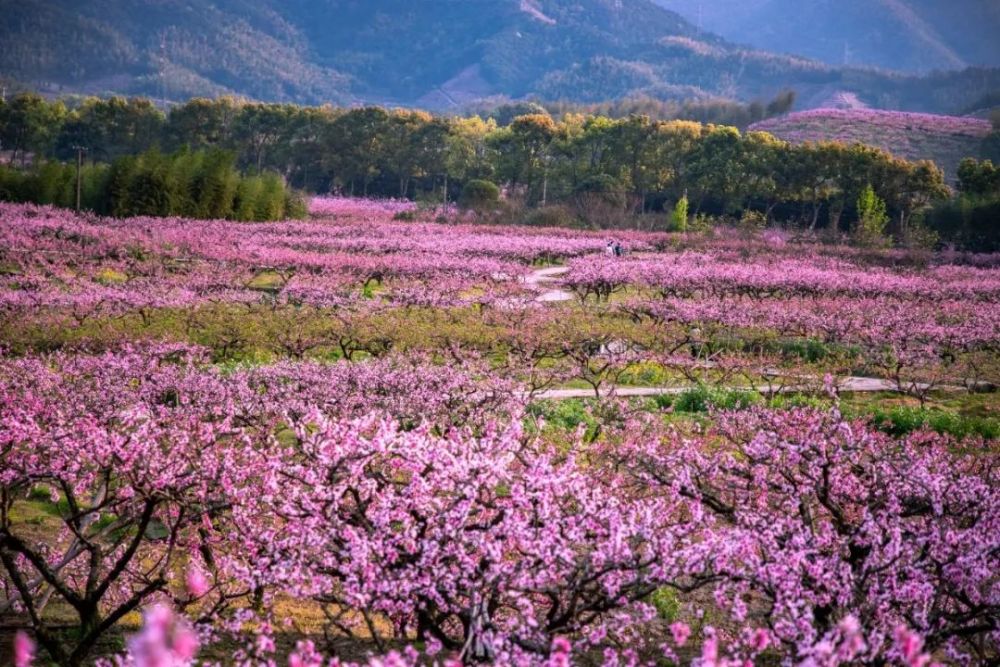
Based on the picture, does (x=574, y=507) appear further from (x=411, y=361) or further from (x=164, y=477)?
(x=411, y=361)

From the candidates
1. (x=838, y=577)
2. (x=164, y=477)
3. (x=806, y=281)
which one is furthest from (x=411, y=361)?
(x=806, y=281)

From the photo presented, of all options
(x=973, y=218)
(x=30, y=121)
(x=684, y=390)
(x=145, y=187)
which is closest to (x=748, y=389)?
(x=684, y=390)

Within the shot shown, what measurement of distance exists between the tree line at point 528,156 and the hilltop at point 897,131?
25.2 metres

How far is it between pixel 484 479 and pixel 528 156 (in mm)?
78822

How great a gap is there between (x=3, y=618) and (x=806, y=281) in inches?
1320

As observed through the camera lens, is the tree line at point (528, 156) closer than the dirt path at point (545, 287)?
No

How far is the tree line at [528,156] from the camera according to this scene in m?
70.0

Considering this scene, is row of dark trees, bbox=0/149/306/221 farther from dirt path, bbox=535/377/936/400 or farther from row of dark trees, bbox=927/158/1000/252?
row of dark trees, bbox=927/158/1000/252

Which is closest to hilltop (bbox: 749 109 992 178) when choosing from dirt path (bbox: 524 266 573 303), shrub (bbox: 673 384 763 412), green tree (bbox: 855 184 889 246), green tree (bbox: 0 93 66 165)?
green tree (bbox: 855 184 889 246)

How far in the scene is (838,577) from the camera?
6078 millimetres

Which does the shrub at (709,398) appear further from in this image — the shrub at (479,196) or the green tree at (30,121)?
the green tree at (30,121)


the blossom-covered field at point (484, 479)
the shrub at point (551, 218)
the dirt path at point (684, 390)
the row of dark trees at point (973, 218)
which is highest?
the row of dark trees at point (973, 218)

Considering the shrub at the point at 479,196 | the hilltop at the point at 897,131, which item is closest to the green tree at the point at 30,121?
the shrub at the point at 479,196

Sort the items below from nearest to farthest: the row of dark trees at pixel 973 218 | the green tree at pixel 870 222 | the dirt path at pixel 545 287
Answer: the dirt path at pixel 545 287, the green tree at pixel 870 222, the row of dark trees at pixel 973 218
